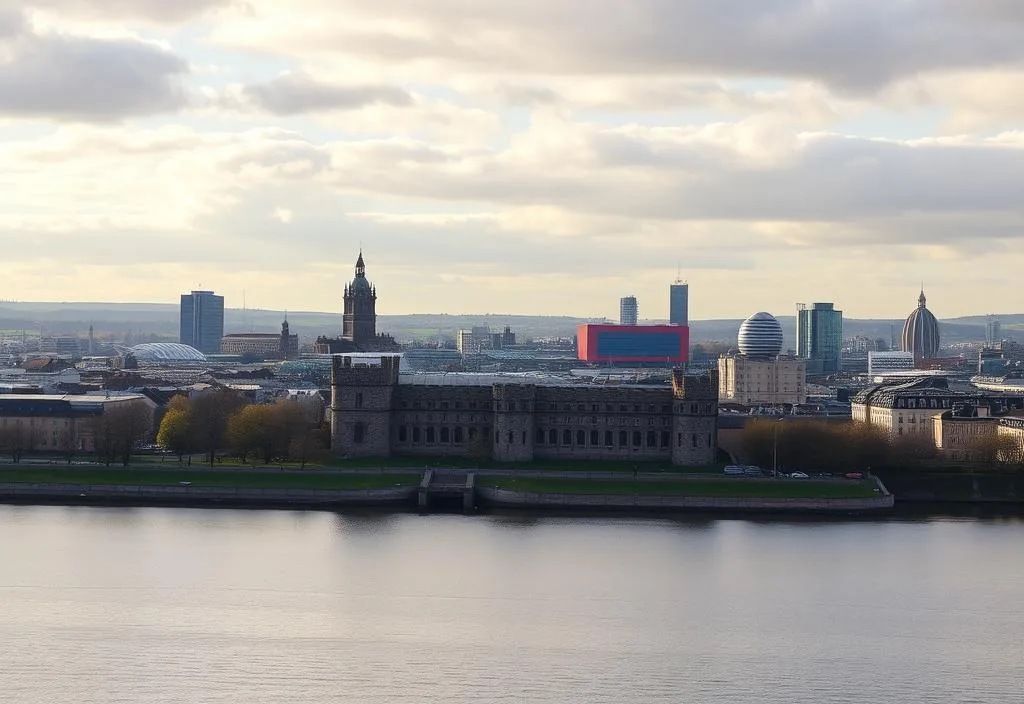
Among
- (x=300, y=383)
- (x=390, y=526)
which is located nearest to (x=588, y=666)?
(x=390, y=526)

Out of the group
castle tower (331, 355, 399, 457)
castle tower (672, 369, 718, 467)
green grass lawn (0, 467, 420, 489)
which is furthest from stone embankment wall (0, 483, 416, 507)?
castle tower (672, 369, 718, 467)

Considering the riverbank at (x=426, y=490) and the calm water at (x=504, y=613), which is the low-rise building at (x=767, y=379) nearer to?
the riverbank at (x=426, y=490)

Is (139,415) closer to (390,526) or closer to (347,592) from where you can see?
(390,526)

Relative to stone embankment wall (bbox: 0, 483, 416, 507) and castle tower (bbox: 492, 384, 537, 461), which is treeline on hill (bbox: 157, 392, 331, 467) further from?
castle tower (bbox: 492, 384, 537, 461)

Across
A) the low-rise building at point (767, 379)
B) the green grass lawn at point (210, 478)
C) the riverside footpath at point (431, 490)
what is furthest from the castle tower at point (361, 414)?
the low-rise building at point (767, 379)

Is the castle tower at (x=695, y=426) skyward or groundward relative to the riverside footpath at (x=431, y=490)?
skyward

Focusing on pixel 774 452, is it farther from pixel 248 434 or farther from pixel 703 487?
pixel 248 434

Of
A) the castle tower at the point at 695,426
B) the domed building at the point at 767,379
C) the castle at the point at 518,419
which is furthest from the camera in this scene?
the domed building at the point at 767,379
